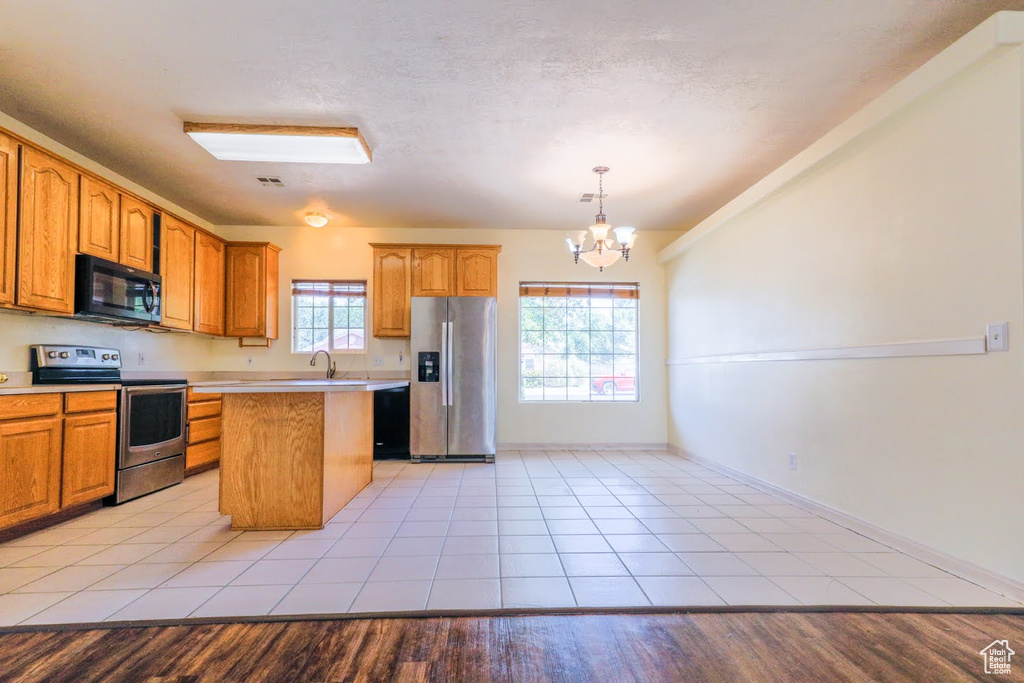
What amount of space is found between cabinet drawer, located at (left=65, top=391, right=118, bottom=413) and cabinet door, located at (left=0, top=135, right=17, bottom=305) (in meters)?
0.67

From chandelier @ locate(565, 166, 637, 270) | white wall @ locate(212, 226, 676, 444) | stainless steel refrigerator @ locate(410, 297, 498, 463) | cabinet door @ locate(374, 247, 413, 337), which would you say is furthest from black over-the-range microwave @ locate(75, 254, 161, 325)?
chandelier @ locate(565, 166, 637, 270)

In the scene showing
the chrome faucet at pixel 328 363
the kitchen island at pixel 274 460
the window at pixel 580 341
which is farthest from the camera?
the window at pixel 580 341

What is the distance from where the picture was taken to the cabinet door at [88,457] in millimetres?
3025

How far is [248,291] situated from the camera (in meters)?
5.28

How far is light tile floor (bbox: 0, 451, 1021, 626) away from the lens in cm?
198

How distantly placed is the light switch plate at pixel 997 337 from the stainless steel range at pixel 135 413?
5.19 m

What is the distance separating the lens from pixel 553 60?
101 inches

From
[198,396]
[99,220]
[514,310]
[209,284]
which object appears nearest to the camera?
[99,220]

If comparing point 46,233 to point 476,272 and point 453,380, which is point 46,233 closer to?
point 453,380

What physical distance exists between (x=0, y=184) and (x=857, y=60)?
4.89 meters

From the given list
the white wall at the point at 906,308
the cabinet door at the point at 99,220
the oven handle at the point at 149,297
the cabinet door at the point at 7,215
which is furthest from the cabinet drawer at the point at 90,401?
the white wall at the point at 906,308

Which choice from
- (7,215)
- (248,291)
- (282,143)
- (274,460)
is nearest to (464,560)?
(274,460)

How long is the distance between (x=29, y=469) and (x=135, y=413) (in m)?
0.85

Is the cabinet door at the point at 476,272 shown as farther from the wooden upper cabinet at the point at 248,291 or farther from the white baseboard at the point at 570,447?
the wooden upper cabinet at the point at 248,291
